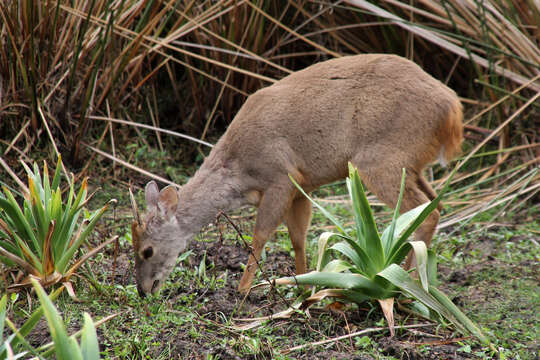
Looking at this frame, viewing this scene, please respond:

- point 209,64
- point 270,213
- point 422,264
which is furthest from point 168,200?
point 209,64

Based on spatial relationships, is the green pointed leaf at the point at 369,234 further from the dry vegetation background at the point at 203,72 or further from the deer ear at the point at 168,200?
the dry vegetation background at the point at 203,72

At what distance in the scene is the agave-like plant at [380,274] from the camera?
3.98m

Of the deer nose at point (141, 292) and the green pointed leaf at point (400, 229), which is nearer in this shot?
the green pointed leaf at point (400, 229)

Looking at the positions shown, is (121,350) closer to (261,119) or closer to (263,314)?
(263,314)

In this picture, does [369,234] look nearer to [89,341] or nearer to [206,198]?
[206,198]

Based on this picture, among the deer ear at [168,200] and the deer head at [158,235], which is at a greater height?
the deer ear at [168,200]

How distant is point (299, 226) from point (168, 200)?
114 cm

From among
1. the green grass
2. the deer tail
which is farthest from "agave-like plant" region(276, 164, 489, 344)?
the deer tail

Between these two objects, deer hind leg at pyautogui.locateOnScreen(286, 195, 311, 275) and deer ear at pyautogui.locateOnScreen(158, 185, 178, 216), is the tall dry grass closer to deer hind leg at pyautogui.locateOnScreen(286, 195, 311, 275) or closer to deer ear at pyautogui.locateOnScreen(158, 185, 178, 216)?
deer ear at pyautogui.locateOnScreen(158, 185, 178, 216)

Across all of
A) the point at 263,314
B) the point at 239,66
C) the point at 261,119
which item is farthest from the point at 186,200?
the point at 239,66

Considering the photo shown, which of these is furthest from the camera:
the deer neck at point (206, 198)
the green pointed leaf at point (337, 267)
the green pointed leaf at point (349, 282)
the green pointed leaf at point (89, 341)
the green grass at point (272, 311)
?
the deer neck at point (206, 198)

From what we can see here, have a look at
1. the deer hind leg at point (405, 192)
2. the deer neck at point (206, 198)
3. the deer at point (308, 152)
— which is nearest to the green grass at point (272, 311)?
the deer at point (308, 152)

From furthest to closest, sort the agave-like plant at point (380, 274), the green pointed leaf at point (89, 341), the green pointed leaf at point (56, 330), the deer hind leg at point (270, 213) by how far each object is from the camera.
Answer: the deer hind leg at point (270, 213), the agave-like plant at point (380, 274), the green pointed leaf at point (89, 341), the green pointed leaf at point (56, 330)

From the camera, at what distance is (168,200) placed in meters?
5.26
